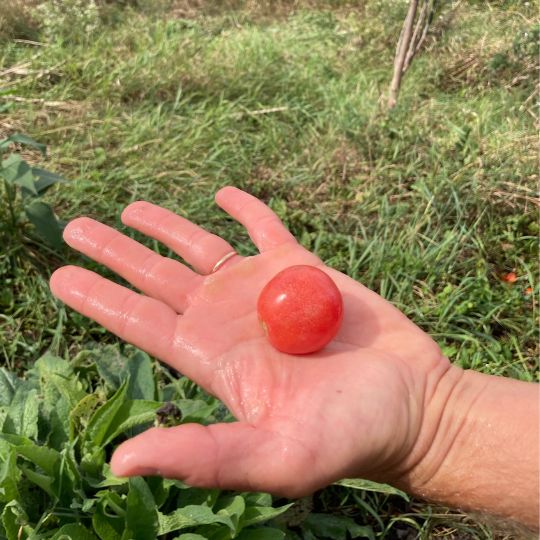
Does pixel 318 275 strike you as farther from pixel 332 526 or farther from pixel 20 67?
pixel 20 67

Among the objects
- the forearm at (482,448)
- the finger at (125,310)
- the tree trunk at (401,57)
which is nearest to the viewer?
the forearm at (482,448)

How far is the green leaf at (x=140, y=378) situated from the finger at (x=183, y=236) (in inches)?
19.6

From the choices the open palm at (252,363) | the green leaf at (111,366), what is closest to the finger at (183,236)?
the open palm at (252,363)

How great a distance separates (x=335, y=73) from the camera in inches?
250

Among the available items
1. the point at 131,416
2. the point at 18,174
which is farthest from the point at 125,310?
the point at 18,174

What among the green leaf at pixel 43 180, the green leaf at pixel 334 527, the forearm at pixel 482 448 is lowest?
the green leaf at pixel 334 527

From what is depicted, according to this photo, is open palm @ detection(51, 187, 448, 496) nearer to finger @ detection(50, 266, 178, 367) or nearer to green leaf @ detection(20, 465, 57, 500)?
finger @ detection(50, 266, 178, 367)

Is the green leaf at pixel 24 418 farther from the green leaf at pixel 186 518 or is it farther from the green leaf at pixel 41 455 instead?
the green leaf at pixel 186 518

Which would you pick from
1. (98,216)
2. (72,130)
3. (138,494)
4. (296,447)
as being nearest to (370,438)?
(296,447)

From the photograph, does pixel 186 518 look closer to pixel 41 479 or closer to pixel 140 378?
pixel 41 479

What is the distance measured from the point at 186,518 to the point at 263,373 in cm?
62

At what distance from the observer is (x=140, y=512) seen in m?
2.35

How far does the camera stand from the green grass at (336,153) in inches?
146

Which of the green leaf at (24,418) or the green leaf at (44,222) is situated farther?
the green leaf at (44,222)
